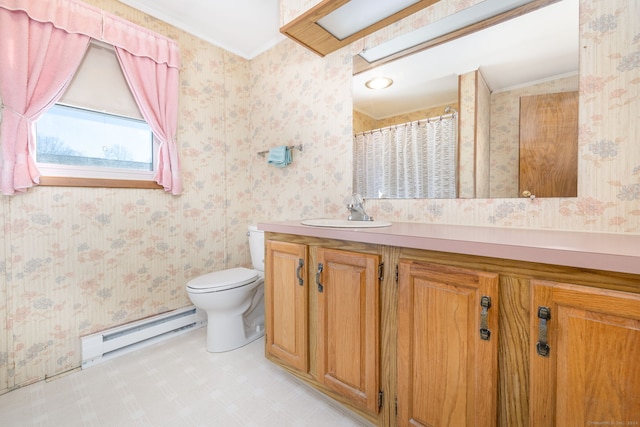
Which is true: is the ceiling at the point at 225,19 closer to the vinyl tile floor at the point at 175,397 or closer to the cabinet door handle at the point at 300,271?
the cabinet door handle at the point at 300,271

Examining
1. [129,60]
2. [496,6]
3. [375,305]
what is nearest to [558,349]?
[375,305]

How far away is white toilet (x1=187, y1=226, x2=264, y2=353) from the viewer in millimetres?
1661

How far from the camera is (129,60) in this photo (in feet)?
5.70

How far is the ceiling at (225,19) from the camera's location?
1.81 metres

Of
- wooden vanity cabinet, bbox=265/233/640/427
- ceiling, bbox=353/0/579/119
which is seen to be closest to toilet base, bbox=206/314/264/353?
wooden vanity cabinet, bbox=265/233/640/427

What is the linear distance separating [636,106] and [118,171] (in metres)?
2.63

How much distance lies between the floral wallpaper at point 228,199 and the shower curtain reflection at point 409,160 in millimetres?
78

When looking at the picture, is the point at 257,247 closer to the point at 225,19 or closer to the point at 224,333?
the point at 224,333

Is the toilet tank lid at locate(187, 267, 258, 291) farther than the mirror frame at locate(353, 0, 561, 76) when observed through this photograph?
Yes

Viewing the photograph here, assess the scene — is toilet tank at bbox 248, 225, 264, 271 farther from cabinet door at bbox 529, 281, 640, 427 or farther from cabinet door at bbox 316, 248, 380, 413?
cabinet door at bbox 529, 281, 640, 427

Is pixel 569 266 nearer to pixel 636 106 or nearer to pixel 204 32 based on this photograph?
pixel 636 106

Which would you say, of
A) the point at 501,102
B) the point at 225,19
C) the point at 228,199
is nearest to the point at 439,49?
the point at 501,102

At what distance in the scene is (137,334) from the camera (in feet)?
5.82

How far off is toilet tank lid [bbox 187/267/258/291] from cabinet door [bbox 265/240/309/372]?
35cm
